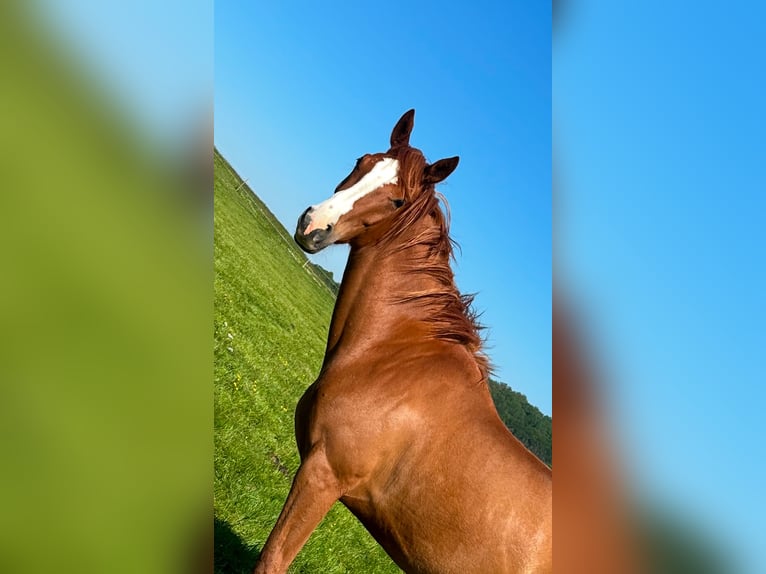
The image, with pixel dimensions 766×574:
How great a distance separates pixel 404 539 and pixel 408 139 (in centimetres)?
161

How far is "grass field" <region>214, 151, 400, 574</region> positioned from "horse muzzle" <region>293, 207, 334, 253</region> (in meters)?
2.01

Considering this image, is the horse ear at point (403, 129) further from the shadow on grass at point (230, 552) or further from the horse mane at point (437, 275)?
the shadow on grass at point (230, 552)

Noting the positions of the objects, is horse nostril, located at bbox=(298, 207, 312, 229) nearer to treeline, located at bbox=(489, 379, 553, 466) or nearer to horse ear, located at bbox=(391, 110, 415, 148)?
horse ear, located at bbox=(391, 110, 415, 148)

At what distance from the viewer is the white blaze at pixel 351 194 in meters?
2.23

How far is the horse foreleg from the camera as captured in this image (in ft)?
6.94

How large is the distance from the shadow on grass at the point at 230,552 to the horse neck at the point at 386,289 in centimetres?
161

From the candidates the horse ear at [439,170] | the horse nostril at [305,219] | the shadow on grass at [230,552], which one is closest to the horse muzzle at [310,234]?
the horse nostril at [305,219]

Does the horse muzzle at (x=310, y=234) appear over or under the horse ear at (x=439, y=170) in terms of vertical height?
under

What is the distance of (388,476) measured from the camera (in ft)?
7.25

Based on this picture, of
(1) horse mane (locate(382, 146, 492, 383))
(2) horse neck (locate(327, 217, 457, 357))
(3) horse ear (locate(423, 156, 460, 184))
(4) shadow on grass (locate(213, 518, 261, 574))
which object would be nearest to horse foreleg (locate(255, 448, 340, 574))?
(2) horse neck (locate(327, 217, 457, 357))

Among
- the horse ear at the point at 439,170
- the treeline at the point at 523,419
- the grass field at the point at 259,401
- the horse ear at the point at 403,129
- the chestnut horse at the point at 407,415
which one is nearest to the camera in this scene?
the chestnut horse at the point at 407,415

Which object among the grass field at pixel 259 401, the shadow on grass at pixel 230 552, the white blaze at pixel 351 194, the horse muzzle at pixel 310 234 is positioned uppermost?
the white blaze at pixel 351 194
